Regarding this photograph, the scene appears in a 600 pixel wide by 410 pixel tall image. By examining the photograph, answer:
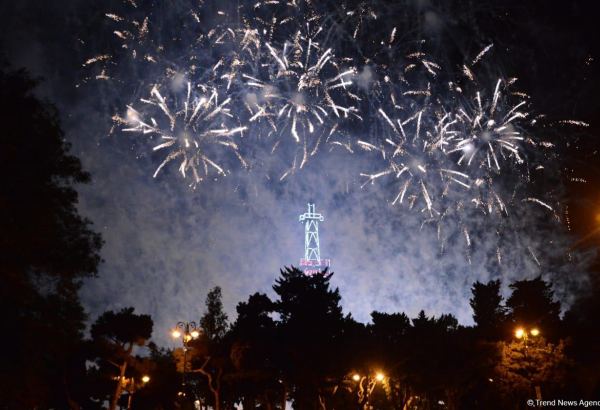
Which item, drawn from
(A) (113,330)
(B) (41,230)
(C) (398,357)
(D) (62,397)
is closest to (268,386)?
(C) (398,357)

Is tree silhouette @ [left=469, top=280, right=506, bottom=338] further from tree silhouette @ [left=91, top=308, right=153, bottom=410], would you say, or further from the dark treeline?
tree silhouette @ [left=91, top=308, right=153, bottom=410]

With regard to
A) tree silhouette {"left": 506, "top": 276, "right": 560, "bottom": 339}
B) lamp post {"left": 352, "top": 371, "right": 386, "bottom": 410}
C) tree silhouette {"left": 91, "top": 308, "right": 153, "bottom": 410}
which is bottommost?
lamp post {"left": 352, "top": 371, "right": 386, "bottom": 410}

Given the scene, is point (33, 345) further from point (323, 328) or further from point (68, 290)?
point (323, 328)

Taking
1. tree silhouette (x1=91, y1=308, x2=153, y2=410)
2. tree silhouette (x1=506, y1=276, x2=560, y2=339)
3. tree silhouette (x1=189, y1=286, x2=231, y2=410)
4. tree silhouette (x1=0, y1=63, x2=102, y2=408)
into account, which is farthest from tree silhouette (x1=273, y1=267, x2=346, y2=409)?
tree silhouette (x1=0, y1=63, x2=102, y2=408)

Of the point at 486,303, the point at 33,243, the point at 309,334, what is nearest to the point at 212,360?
A: the point at 309,334

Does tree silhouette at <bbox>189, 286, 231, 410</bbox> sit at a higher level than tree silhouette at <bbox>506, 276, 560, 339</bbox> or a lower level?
lower

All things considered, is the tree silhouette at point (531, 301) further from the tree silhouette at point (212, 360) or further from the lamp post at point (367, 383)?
the tree silhouette at point (212, 360)
